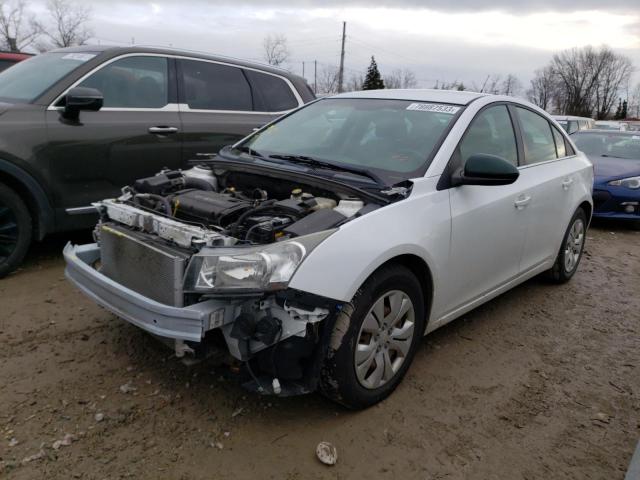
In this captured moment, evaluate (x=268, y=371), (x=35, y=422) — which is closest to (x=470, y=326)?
(x=268, y=371)

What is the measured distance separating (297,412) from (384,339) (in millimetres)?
613

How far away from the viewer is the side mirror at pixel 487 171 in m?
3.13

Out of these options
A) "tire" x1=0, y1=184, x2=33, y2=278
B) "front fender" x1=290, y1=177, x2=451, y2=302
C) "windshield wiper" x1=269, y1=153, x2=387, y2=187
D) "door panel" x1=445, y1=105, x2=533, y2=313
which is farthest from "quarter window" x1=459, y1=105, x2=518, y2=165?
"tire" x1=0, y1=184, x2=33, y2=278

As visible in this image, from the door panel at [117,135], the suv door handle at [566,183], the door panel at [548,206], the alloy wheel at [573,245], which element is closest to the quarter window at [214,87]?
the door panel at [117,135]

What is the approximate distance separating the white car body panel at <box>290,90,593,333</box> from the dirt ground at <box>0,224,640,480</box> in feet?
1.55

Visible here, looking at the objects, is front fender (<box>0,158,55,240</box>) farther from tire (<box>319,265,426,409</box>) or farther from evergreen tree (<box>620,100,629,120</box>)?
evergreen tree (<box>620,100,629,120</box>)

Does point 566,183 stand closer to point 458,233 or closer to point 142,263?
point 458,233

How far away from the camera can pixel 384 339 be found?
2.88 meters

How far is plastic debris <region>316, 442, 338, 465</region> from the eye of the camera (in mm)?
2518

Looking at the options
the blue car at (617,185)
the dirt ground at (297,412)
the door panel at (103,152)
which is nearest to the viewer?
the dirt ground at (297,412)

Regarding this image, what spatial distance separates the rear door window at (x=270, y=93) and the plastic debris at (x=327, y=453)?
4216mm

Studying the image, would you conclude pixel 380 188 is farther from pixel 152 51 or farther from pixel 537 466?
pixel 152 51

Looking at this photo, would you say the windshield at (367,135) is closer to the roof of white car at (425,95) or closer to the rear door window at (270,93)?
the roof of white car at (425,95)

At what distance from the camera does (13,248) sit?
14.1 ft
